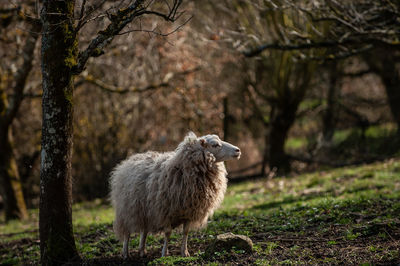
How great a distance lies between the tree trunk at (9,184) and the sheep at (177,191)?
24.2 feet

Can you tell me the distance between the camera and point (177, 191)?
20.5 feet

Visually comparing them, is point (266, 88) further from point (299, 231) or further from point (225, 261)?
point (225, 261)

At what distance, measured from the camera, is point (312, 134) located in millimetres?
18656

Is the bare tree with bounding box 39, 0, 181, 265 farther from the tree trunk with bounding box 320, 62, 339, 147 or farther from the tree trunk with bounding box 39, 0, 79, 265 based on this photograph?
the tree trunk with bounding box 320, 62, 339, 147

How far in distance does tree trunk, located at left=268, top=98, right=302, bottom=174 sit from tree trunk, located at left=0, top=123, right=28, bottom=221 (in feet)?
30.2

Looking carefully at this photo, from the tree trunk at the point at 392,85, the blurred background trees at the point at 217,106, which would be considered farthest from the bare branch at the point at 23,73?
the tree trunk at the point at 392,85

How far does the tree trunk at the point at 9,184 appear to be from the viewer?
502 inches

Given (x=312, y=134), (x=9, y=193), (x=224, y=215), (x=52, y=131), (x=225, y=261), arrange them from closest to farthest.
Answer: (x=225, y=261) < (x=52, y=131) < (x=224, y=215) < (x=9, y=193) < (x=312, y=134)

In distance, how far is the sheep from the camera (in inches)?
246

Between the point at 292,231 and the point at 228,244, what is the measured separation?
1.56 meters

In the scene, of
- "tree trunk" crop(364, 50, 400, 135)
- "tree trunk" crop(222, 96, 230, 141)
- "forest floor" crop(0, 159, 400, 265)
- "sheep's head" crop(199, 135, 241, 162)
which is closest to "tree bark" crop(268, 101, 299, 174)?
"tree trunk" crop(222, 96, 230, 141)

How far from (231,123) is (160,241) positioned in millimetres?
11667

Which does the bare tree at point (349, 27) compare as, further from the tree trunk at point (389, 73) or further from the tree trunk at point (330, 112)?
the tree trunk at point (389, 73)

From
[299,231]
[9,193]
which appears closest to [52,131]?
[299,231]
